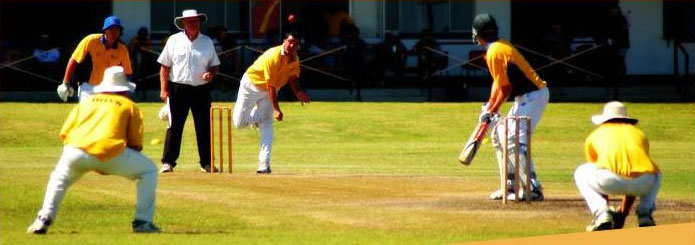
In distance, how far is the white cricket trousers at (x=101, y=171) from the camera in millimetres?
13594

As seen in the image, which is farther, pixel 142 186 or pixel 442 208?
pixel 442 208

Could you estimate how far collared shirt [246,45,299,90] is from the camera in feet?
65.3

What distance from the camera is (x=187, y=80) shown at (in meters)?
19.9

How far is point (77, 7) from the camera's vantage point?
1484 inches

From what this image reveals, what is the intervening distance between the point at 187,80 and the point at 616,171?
7.18 metres

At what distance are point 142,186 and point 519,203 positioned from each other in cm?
442

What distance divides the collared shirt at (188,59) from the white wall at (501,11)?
771 inches

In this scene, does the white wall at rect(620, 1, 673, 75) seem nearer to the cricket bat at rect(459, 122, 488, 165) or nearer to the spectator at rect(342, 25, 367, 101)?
the spectator at rect(342, 25, 367, 101)

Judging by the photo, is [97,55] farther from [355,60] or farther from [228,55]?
[355,60]

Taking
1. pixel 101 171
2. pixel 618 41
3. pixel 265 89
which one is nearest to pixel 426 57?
pixel 618 41

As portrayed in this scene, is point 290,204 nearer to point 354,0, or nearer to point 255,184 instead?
point 255,184

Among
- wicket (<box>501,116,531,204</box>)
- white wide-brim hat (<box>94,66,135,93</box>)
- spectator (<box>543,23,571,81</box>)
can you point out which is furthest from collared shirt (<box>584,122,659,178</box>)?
spectator (<box>543,23,571,81</box>)

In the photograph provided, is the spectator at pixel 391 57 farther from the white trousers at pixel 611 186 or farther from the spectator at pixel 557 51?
the white trousers at pixel 611 186

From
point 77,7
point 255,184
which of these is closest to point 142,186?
point 255,184
